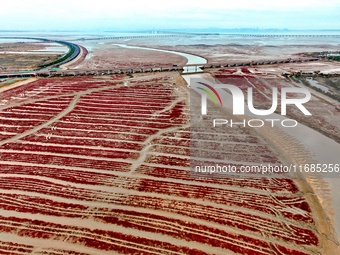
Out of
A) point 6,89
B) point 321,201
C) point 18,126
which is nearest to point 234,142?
point 321,201

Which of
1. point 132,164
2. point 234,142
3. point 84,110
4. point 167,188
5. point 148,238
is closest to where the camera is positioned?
point 148,238

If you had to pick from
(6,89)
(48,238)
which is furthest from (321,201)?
(6,89)

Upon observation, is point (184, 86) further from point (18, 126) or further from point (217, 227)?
point (217, 227)

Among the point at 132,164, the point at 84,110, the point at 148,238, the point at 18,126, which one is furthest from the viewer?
the point at 84,110

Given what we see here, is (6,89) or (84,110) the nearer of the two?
(84,110)

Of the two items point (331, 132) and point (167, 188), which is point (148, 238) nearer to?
point (167, 188)

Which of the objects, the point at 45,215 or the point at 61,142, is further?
the point at 61,142

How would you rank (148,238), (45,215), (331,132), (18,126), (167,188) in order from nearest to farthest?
(148,238)
(45,215)
(167,188)
(331,132)
(18,126)

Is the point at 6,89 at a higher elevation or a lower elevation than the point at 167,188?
higher

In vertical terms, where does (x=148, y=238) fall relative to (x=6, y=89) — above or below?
below

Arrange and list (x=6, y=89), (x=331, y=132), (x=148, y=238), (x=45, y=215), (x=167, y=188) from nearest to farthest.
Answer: (x=148, y=238)
(x=45, y=215)
(x=167, y=188)
(x=331, y=132)
(x=6, y=89)
